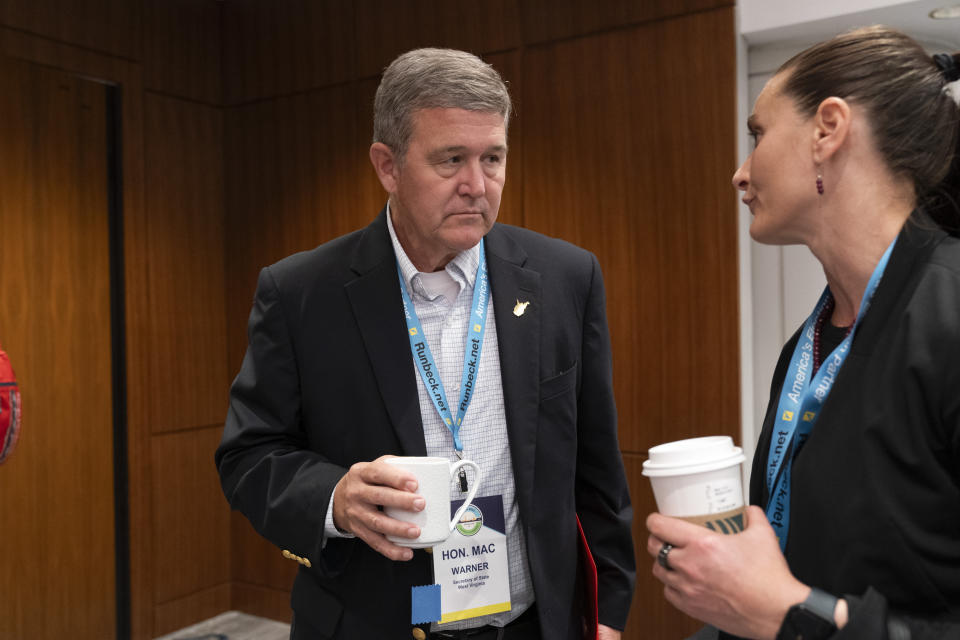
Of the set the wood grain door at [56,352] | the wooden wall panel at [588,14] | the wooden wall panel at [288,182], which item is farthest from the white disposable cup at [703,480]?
the wood grain door at [56,352]

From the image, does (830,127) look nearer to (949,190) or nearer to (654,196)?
(949,190)

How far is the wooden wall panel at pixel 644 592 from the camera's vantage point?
3.25m

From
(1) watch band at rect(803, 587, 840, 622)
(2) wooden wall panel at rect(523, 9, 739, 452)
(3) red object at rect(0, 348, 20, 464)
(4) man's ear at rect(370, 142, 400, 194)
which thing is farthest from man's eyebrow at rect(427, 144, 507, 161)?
(2) wooden wall panel at rect(523, 9, 739, 452)

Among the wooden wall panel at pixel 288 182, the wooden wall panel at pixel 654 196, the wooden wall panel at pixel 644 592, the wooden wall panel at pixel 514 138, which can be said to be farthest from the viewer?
the wooden wall panel at pixel 288 182

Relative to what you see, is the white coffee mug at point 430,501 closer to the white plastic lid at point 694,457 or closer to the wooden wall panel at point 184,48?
the white plastic lid at point 694,457

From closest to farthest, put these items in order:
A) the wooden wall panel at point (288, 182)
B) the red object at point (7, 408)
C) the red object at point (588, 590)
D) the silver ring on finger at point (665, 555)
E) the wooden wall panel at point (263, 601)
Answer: the silver ring on finger at point (665, 555) < the red object at point (588, 590) < the red object at point (7, 408) < the wooden wall panel at point (288, 182) < the wooden wall panel at point (263, 601)

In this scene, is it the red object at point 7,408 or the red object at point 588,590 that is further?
the red object at point 7,408

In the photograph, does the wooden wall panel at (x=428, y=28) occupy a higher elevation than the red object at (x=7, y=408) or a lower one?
higher

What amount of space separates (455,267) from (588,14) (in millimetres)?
2160

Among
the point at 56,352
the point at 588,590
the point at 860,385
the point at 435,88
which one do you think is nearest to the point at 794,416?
→ the point at 860,385

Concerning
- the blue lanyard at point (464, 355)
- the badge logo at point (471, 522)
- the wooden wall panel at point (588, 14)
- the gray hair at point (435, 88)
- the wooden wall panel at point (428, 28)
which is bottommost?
the badge logo at point (471, 522)

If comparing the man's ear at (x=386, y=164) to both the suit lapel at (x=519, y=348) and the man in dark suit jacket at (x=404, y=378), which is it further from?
the suit lapel at (x=519, y=348)

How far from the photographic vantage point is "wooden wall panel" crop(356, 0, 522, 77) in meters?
3.61

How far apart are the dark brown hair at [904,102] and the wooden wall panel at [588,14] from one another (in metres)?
2.13
